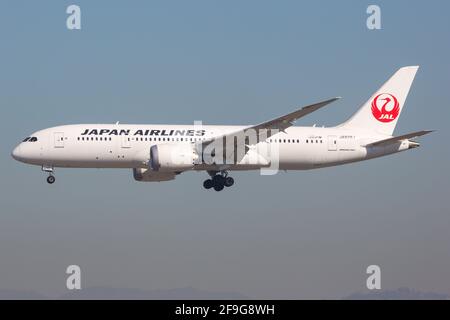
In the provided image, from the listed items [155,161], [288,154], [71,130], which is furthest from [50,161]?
[288,154]

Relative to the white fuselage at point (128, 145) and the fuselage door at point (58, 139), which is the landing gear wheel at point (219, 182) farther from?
the fuselage door at point (58, 139)

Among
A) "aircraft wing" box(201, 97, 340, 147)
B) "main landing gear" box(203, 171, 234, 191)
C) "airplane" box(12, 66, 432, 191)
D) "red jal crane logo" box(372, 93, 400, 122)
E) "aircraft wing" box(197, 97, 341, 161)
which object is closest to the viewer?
"aircraft wing" box(201, 97, 340, 147)

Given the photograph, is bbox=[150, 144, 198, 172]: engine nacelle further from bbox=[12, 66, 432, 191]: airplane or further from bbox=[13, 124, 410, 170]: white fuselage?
bbox=[13, 124, 410, 170]: white fuselage

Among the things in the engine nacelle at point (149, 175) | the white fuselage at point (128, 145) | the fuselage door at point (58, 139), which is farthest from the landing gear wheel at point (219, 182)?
the fuselage door at point (58, 139)

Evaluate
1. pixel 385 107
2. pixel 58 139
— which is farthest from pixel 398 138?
pixel 58 139

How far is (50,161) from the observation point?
65.9 metres

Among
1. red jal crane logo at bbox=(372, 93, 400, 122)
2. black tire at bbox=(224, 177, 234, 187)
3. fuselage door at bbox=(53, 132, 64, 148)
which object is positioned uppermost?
red jal crane logo at bbox=(372, 93, 400, 122)

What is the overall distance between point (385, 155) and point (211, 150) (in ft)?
41.7

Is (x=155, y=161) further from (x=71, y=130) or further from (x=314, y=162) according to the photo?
(x=314, y=162)

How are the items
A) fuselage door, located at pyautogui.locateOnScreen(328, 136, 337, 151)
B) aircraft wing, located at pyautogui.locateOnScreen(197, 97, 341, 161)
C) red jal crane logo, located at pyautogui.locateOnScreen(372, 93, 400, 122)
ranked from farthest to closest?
red jal crane logo, located at pyautogui.locateOnScreen(372, 93, 400, 122) → fuselage door, located at pyautogui.locateOnScreen(328, 136, 337, 151) → aircraft wing, located at pyautogui.locateOnScreen(197, 97, 341, 161)

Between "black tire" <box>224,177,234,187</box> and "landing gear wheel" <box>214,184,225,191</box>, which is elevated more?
"black tire" <box>224,177,234,187</box>

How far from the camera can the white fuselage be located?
216 ft

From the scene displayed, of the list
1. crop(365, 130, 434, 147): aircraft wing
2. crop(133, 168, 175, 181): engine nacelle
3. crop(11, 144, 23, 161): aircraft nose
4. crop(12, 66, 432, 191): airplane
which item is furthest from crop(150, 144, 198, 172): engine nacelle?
crop(365, 130, 434, 147): aircraft wing

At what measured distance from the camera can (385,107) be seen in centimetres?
7612
